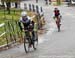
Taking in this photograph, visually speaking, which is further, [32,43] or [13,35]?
[13,35]

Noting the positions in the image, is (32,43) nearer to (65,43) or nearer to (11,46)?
(11,46)

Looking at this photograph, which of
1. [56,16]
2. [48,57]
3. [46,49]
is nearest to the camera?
[48,57]

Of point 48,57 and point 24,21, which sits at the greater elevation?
point 24,21

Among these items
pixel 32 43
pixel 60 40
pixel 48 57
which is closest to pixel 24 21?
pixel 32 43

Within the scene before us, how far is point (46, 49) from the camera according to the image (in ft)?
66.8

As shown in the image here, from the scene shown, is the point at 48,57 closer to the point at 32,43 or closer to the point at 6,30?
the point at 32,43

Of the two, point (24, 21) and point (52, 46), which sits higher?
point (24, 21)

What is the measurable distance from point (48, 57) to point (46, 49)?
9.55 feet

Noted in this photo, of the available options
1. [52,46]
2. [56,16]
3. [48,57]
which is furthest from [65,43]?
[56,16]

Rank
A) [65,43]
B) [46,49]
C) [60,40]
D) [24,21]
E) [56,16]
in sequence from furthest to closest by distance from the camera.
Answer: [56,16], [60,40], [65,43], [46,49], [24,21]

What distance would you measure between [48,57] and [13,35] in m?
6.67

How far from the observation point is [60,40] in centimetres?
2445

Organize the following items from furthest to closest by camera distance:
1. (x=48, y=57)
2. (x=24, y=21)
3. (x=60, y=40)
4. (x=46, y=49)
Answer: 1. (x=60, y=40)
2. (x=46, y=49)
3. (x=24, y=21)
4. (x=48, y=57)

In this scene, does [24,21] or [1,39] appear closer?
[24,21]
